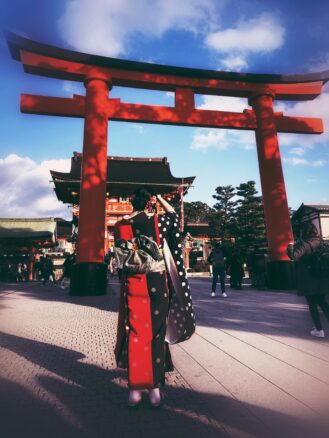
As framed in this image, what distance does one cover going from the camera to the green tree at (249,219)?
2791 centimetres

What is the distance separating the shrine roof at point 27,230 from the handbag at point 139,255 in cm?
1731

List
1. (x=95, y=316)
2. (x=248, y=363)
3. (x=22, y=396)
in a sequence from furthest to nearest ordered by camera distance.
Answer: (x=95, y=316) < (x=248, y=363) < (x=22, y=396)

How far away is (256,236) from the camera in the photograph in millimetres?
28156

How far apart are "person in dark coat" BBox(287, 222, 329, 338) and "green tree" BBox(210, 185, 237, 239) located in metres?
26.4

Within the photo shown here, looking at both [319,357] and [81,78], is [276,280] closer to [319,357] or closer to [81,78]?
[319,357]

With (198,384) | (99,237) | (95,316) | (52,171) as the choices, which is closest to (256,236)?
(52,171)

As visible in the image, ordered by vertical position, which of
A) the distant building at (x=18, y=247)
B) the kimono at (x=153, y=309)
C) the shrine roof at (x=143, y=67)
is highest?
the shrine roof at (x=143, y=67)

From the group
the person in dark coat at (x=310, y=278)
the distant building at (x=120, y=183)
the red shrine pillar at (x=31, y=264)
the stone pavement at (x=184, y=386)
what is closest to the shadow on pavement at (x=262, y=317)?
the stone pavement at (x=184, y=386)

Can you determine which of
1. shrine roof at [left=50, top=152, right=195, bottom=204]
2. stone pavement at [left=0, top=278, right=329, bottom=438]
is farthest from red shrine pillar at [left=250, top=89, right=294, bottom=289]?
shrine roof at [left=50, top=152, right=195, bottom=204]

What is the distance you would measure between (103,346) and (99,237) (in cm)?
465

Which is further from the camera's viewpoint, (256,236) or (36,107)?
(256,236)

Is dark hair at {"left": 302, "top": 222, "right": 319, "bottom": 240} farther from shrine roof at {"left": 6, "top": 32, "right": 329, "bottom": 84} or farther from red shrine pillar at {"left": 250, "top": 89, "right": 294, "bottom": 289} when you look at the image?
shrine roof at {"left": 6, "top": 32, "right": 329, "bottom": 84}

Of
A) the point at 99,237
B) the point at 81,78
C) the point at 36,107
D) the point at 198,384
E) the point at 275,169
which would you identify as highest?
the point at 81,78

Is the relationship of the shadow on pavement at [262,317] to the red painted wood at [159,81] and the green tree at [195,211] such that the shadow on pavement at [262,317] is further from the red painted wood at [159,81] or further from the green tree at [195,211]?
the green tree at [195,211]
